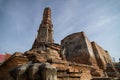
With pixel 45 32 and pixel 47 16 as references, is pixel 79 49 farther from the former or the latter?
pixel 47 16

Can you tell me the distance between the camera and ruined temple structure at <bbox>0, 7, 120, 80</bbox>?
3088 mm

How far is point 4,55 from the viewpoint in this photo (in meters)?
22.8

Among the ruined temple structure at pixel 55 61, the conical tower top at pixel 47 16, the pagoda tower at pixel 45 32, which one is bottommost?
the ruined temple structure at pixel 55 61

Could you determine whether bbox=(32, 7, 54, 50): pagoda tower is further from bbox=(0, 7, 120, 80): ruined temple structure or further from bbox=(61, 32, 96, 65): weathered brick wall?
bbox=(61, 32, 96, 65): weathered brick wall

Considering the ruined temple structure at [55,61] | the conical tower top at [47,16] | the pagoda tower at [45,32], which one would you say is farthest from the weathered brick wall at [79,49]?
the conical tower top at [47,16]

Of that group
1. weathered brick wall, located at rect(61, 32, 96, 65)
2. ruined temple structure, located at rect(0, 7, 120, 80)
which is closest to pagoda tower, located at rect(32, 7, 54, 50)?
ruined temple structure, located at rect(0, 7, 120, 80)

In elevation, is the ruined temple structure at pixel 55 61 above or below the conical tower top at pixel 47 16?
below

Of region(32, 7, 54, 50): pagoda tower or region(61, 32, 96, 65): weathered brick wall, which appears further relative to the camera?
region(61, 32, 96, 65): weathered brick wall

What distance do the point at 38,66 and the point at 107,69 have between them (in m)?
21.0

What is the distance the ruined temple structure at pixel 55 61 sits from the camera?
10.1ft

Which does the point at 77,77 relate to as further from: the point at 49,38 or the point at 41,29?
the point at 41,29

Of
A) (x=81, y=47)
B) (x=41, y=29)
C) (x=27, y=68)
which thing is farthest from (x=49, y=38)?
(x=27, y=68)

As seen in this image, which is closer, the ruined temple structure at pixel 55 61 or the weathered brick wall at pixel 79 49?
the ruined temple structure at pixel 55 61

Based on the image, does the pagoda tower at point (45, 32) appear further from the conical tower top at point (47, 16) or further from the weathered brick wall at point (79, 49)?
the weathered brick wall at point (79, 49)
